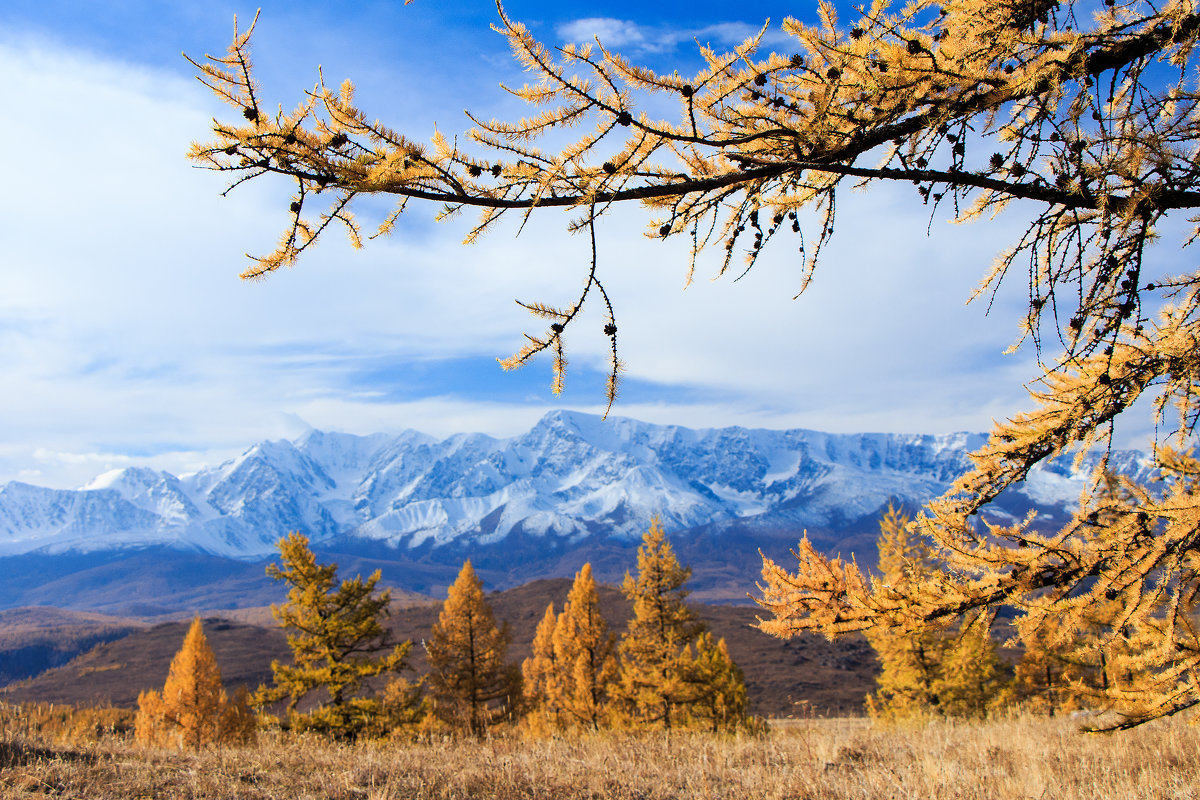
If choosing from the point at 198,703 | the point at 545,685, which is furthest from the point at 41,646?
the point at 545,685

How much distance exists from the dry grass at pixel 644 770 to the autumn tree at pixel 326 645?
41.0 ft

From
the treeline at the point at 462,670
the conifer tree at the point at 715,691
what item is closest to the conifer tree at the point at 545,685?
the treeline at the point at 462,670

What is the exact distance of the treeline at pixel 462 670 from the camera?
18875 mm

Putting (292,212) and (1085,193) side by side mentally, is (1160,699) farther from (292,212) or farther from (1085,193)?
(292,212)

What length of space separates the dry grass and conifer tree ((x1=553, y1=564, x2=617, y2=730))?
63.8ft

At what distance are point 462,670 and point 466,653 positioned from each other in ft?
2.13

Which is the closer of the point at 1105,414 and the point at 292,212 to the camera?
the point at 292,212

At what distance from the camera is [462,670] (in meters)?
26.1

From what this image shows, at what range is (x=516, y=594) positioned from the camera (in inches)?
5472

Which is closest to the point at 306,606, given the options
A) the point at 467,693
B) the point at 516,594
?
the point at 467,693

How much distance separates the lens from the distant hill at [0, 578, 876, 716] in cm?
7969

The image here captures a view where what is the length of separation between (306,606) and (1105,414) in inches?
780

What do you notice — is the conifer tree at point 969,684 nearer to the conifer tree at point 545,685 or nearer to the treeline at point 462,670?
the treeline at point 462,670

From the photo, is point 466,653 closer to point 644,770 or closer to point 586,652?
point 586,652
